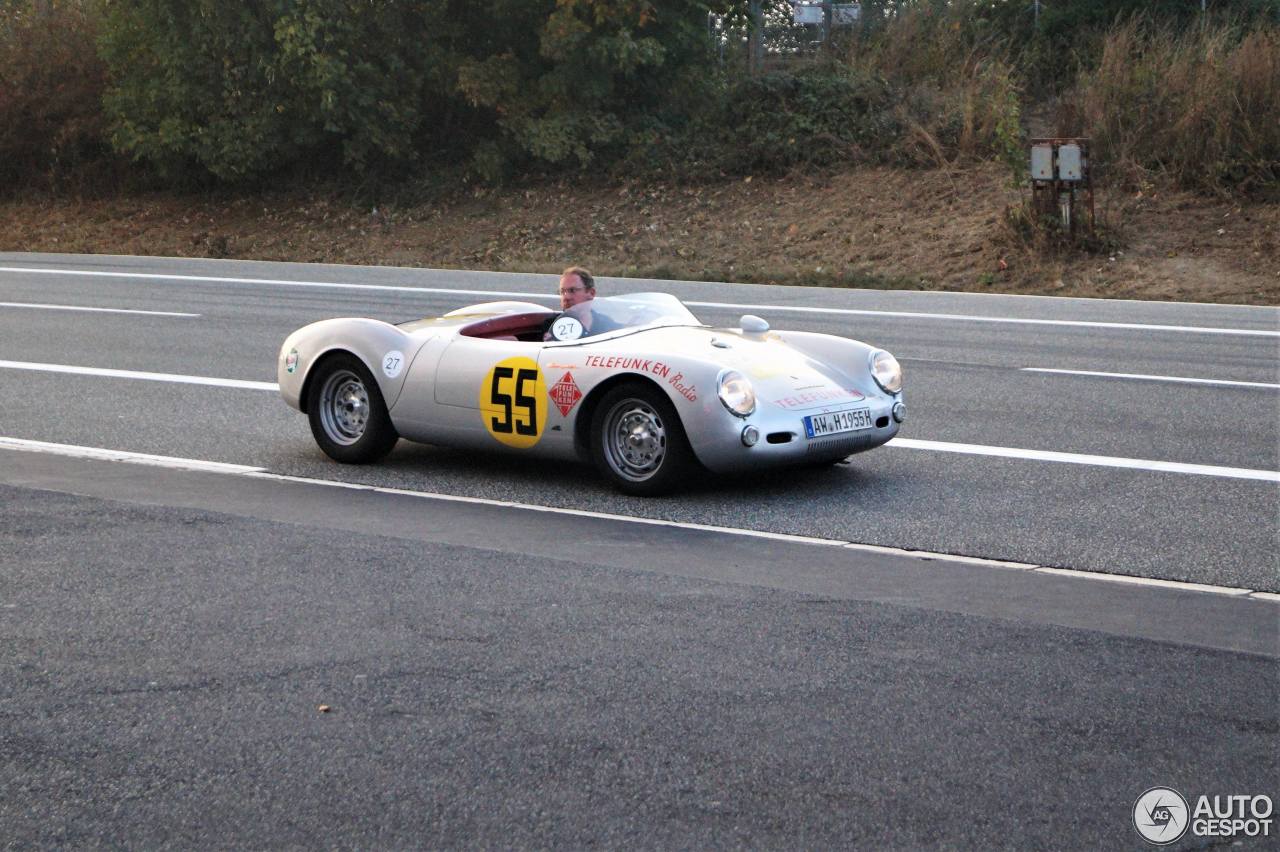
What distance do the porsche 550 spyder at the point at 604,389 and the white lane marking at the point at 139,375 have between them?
2875 millimetres

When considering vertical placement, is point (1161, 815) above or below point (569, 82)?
below

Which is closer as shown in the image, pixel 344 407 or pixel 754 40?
pixel 344 407

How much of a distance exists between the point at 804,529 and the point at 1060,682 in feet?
8.25

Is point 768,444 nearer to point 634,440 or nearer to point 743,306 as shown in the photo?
point 634,440

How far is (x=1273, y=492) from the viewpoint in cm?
825

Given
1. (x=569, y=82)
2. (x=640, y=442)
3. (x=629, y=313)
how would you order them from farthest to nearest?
(x=569, y=82)
(x=629, y=313)
(x=640, y=442)

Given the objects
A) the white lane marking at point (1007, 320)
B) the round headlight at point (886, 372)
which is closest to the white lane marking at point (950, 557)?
the round headlight at point (886, 372)

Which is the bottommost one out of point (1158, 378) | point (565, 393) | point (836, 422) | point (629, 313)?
point (1158, 378)

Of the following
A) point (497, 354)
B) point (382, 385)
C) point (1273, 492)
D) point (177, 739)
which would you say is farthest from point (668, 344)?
point (177, 739)

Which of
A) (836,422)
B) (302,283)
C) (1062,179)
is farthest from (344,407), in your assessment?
(1062,179)

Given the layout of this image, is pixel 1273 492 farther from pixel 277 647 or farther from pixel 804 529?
pixel 277 647

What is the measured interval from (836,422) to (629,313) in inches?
54.5

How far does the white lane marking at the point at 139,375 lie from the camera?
1232cm

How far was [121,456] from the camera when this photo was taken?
9.38 meters
